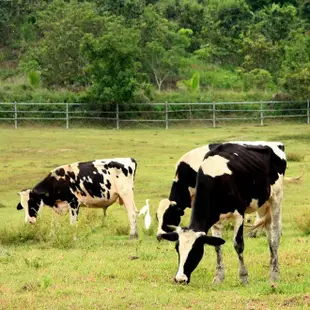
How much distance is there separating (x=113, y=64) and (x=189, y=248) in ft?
125

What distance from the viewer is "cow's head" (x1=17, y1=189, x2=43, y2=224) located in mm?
18859

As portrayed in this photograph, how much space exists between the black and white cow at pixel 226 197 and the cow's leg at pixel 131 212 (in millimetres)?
6015

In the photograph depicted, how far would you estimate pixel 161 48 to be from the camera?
175 feet

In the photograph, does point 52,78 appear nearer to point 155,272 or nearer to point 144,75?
point 144,75

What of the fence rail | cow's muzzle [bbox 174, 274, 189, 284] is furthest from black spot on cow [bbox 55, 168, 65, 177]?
the fence rail

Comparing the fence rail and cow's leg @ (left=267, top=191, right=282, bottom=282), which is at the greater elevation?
cow's leg @ (left=267, top=191, right=282, bottom=282)

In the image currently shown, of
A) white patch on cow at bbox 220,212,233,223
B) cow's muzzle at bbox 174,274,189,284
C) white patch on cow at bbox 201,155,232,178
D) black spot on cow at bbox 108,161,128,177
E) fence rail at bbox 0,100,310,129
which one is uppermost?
white patch on cow at bbox 201,155,232,178

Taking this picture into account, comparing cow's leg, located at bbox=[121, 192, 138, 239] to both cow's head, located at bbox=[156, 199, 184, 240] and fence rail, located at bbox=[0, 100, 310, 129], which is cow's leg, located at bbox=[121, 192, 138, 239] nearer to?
cow's head, located at bbox=[156, 199, 184, 240]

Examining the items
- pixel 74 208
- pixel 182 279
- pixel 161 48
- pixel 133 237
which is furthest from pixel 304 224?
pixel 161 48

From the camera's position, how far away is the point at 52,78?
5381cm

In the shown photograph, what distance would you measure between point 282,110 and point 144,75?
25.8 feet

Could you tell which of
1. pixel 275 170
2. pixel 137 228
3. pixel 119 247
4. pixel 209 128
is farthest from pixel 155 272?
pixel 209 128

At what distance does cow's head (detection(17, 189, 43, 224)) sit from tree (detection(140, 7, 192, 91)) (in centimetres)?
3500


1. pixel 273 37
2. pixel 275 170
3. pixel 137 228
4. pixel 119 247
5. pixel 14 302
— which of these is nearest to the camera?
pixel 14 302
